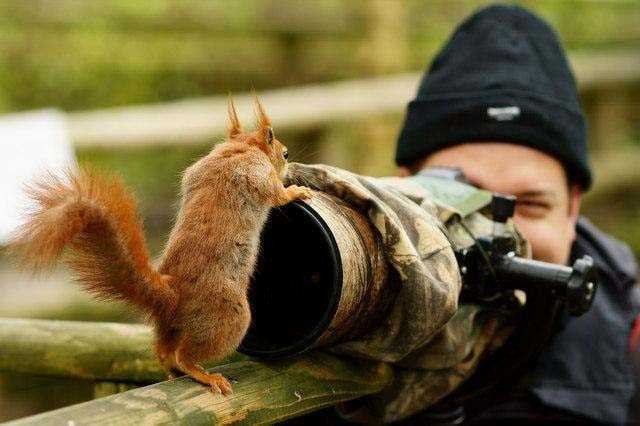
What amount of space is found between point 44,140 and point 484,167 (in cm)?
132

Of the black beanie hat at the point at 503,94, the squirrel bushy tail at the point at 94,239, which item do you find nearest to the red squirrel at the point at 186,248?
the squirrel bushy tail at the point at 94,239

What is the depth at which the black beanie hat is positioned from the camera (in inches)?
60.9

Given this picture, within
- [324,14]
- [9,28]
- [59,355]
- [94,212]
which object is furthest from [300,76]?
[94,212]

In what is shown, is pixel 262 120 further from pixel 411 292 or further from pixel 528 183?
pixel 528 183

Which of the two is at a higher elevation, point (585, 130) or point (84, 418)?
point (585, 130)

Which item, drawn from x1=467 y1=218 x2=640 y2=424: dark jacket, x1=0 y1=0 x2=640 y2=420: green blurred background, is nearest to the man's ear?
x1=467 y1=218 x2=640 y2=424: dark jacket

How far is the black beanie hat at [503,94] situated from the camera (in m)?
1.55

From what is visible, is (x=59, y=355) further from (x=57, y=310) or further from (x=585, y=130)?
(x=57, y=310)

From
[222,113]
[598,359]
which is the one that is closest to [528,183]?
[598,359]

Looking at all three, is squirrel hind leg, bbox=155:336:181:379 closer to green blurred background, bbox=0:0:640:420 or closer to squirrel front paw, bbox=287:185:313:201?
squirrel front paw, bbox=287:185:313:201

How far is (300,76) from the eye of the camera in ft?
13.6

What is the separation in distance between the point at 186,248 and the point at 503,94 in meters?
0.84

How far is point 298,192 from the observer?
898 millimetres

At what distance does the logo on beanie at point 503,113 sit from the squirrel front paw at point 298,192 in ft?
2.31
